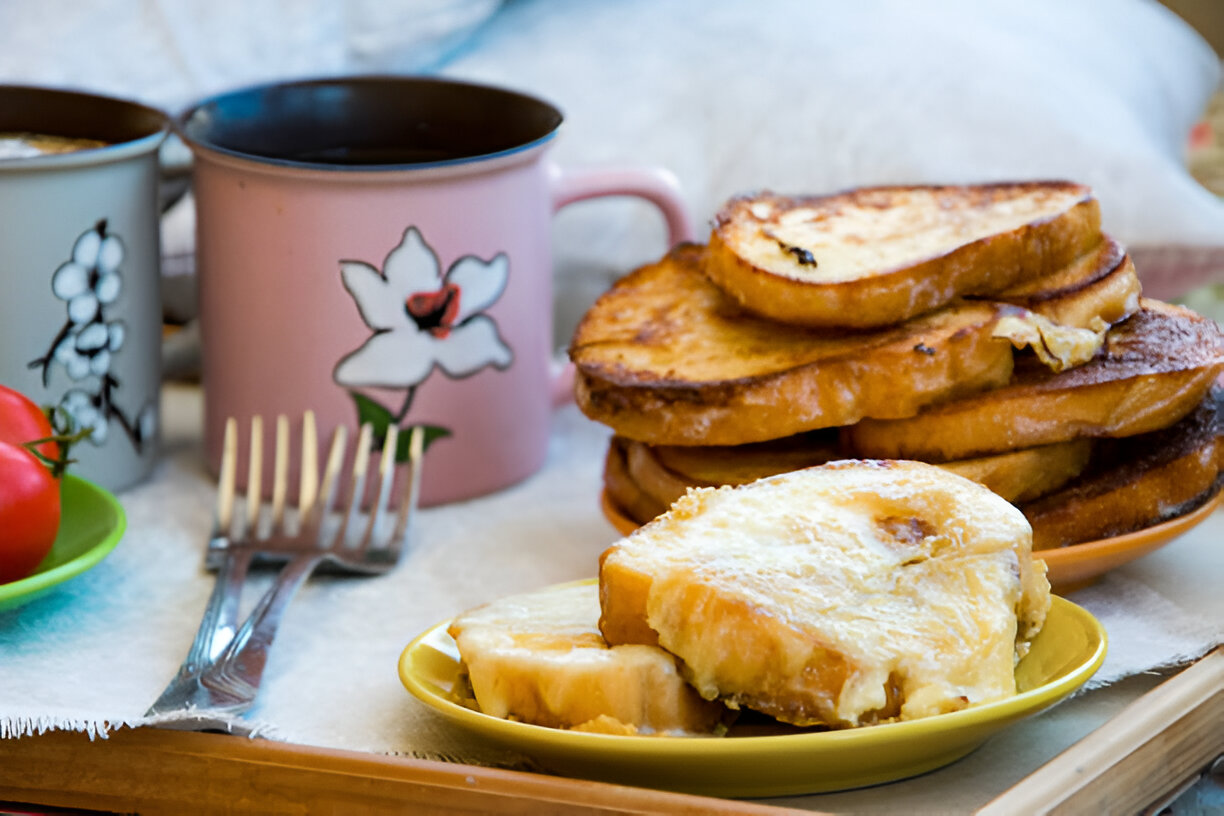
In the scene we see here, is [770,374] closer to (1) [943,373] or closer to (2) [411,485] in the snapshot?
(1) [943,373]

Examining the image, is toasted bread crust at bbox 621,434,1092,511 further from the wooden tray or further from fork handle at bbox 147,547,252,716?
fork handle at bbox 147,547,252,716

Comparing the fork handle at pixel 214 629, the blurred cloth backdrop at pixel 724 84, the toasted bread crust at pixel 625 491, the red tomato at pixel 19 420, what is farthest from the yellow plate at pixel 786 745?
the blurred cloth backdrop at pixel 724 84

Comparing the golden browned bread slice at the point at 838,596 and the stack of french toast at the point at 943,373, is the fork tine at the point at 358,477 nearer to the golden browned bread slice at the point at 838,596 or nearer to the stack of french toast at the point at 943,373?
the stack of french toast at the point at 943,373

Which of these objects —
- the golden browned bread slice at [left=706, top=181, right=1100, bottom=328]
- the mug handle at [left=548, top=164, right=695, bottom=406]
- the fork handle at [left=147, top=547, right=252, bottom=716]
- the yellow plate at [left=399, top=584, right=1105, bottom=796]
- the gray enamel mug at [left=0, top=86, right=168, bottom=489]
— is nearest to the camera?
the yellow plate at [left=399, top=584, right=1105, bottom=796]

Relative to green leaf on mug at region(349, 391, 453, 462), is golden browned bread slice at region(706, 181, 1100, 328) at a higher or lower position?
higher

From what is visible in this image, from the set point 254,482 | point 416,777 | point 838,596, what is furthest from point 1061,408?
point 254,482

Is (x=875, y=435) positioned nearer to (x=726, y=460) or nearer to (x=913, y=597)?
(x=726, y=460)

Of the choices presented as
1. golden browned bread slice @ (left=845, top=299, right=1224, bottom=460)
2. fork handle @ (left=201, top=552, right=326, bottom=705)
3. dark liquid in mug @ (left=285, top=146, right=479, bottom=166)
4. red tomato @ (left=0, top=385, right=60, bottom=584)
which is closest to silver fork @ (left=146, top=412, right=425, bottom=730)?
fork handle @ (left=201, top=552, right=326, bottom=705)
